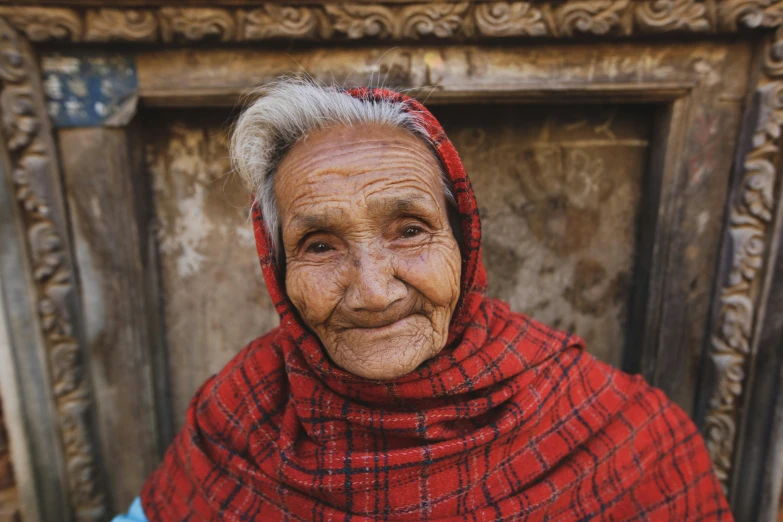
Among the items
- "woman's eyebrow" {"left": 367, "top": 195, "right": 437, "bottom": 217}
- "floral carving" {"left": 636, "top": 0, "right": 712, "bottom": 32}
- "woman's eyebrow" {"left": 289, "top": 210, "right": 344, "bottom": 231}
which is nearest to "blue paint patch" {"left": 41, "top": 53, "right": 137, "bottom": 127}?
"woman's eyebrow" {"left": 289, "top": 210, "right": 344, "bottom": 231}

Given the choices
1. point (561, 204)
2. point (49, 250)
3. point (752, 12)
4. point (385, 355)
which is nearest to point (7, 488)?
point (49, 250)

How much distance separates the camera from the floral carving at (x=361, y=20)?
1590 millimetres

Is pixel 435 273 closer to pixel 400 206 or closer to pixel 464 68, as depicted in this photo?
pixel 400 206

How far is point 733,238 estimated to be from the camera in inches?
68.2

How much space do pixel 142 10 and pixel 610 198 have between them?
77.1 inches

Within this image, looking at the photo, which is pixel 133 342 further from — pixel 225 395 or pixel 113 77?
pixel 113 77

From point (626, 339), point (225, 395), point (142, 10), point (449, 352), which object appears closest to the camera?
point (449, 352)

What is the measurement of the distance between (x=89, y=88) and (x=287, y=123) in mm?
994

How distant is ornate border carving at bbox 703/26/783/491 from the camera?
5.30 feet

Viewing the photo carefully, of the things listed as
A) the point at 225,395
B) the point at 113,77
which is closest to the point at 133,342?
the point at 225,395

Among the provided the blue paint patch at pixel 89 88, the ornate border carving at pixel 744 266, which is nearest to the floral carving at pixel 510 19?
the ornate border carving at pixel 744 266

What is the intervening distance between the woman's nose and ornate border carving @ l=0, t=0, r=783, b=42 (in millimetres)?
991

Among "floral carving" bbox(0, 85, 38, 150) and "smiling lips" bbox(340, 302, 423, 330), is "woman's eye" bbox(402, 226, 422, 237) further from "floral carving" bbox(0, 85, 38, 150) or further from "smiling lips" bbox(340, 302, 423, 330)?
"floral carving" bbox(0, 85, 38, 150)

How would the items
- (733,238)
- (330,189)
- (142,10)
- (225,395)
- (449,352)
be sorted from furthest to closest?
(733,238), (142,10), (225,395), (449,352), (330,189)
